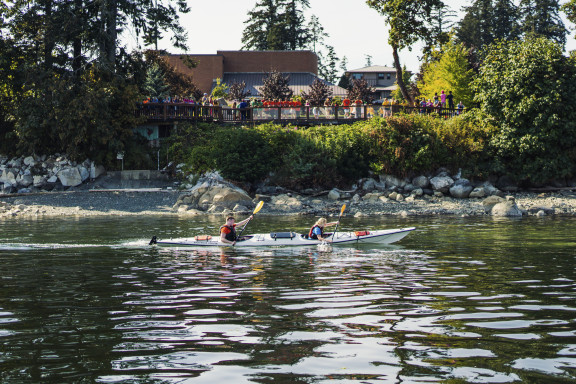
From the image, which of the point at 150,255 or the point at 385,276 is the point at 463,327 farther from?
the point at 150,255

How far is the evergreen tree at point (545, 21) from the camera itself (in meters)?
79.4

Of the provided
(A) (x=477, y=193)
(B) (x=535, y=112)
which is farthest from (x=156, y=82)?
(B) (x=535, y=112)

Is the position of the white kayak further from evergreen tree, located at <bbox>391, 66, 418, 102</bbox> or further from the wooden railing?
evergreen tree, located at <bbox>391, 66, 418, 102</bbox>

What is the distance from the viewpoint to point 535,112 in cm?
3759

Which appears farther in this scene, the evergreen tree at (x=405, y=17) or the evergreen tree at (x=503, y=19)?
the evergreen tree at (x=503, y=19)

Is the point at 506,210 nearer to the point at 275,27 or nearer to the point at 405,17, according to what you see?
the point at 405,17

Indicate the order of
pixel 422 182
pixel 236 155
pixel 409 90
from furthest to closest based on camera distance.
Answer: pixel 409 90 → pixel 422 182 → pixel 236 155

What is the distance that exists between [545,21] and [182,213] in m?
63.9

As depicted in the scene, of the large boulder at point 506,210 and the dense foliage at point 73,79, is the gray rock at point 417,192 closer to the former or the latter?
the large boulder at point 506,210

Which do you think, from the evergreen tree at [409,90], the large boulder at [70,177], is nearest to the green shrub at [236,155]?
the large boulder at [70,177]

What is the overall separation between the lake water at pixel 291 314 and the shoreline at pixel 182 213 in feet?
39.1

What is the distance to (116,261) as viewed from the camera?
16109 mm

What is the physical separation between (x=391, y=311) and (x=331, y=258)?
7.29 m

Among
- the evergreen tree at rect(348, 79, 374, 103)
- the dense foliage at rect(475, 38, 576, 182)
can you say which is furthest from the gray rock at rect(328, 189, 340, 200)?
the evergreen tree at rect(348, 79, 374, 103)
